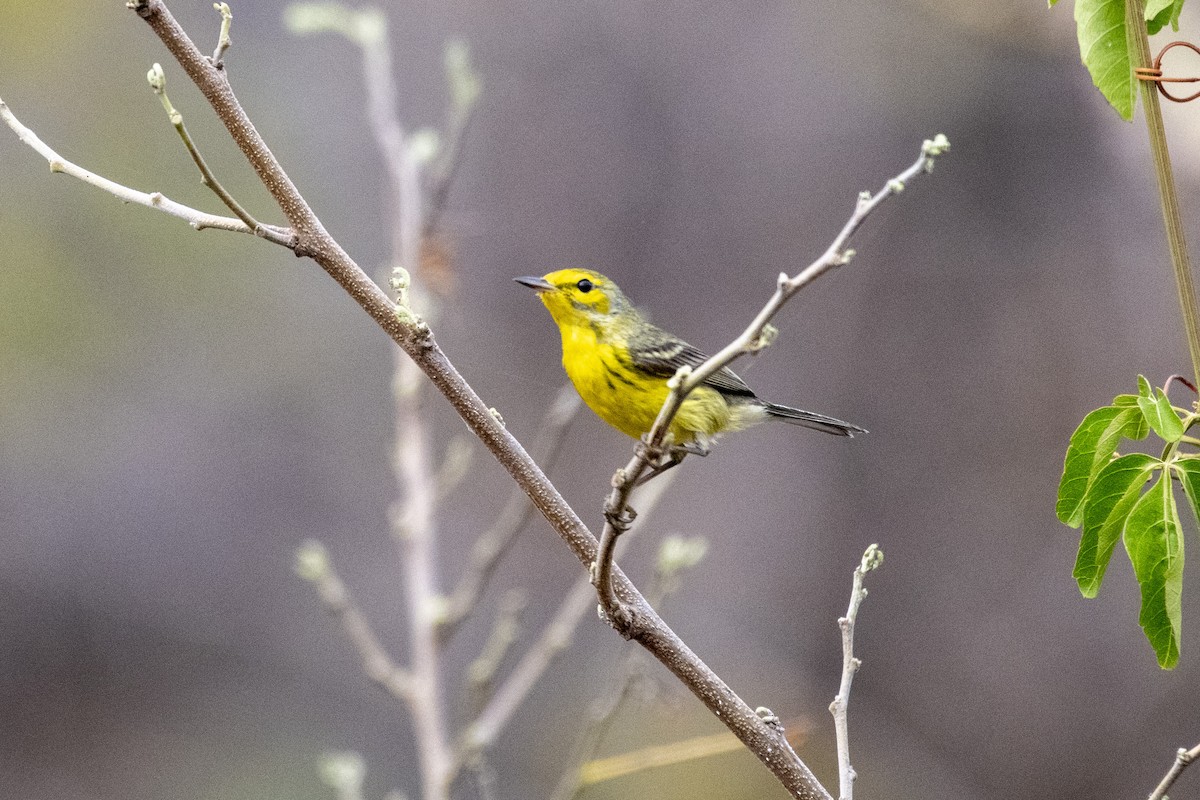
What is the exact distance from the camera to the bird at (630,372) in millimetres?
3166

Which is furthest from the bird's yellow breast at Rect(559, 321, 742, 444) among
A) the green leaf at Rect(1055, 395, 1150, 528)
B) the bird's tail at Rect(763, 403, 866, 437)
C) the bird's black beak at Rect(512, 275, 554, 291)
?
the green leaf at Rect(1055, 395, 1150, 528)

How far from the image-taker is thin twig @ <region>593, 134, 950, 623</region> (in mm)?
1164

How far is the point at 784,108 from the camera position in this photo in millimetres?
7586

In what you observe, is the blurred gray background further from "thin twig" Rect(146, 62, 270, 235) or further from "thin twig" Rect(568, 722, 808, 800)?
"thin twig" Rect(146, 62, 270, 235)

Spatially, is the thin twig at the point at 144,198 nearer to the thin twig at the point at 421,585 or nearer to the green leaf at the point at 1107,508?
the green leaf at the point at 1107,508

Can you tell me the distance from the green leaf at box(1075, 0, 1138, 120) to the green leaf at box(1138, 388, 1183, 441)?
363mm

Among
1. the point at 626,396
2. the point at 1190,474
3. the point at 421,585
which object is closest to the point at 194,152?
the point at 1190,474

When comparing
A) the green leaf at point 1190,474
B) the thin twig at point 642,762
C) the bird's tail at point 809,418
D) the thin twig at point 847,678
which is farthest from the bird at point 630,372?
the green leaf at point 1190,474

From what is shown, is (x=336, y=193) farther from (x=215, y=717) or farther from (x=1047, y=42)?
(x=1047, y=42)

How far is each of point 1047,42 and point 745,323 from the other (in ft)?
9.39

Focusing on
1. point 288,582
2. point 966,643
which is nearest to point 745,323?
point 966,643

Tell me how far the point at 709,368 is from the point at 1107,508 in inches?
22.3

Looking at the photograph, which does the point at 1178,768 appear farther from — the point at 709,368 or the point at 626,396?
the point at 626,396

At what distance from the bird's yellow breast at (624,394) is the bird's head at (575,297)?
0.10 m
